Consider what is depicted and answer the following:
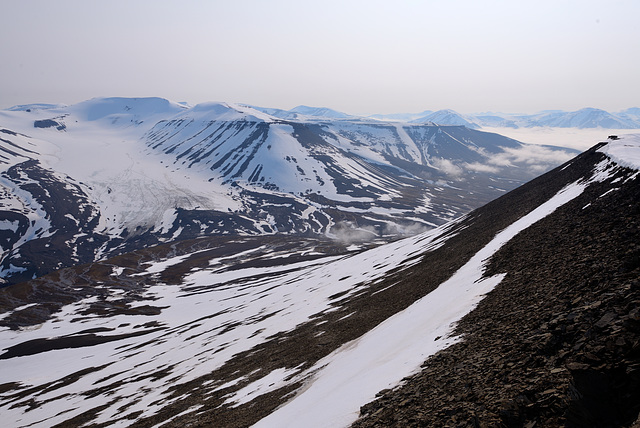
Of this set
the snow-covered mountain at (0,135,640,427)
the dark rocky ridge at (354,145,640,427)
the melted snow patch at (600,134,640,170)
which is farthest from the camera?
the melted snow patch at (600,134,640,170)

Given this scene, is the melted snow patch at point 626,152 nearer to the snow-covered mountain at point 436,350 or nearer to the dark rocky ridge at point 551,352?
the snow-covered mountain at point 436,350

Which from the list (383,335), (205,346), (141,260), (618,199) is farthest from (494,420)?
(141,260)

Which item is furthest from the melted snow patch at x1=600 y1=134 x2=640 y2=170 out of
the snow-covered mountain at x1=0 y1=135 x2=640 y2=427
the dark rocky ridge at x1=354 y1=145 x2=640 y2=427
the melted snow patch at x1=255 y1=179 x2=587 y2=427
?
the melted snow patch at x1=255 y1=179 x2=587 y2=427

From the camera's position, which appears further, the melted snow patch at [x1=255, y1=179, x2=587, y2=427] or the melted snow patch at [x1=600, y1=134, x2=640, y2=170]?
the melted snow patch at [x1=600, y1=134, x2=640, y2=170]

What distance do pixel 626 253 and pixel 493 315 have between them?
18.2 ft

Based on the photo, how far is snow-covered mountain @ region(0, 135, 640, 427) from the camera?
9625mm

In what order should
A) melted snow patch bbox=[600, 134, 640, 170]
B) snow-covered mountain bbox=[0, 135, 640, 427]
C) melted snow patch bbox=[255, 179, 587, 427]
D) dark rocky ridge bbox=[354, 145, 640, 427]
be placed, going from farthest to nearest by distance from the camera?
melted snow patch bbox=[600, 134, 640, 170] → melted snow patch bbox=[255, 179, 587, 427] → snow-covered mountain bbox=[0, 135, 640, 427] → dark rocky ridge bbox=[354, 145, 640, 427]

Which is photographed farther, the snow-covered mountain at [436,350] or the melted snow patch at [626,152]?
the melted snow patch at [626,152]

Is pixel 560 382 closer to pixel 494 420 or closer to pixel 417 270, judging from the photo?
pixel 494 420

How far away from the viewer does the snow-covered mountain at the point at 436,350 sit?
9.62 metres

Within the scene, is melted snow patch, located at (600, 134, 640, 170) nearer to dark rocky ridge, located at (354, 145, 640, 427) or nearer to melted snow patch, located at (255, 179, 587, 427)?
dark rocky ridge, located at (354, 145, 640, 427)

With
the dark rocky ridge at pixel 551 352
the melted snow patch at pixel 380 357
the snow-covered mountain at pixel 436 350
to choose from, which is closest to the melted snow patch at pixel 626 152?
the snow-covered mountain at pixel 436 350

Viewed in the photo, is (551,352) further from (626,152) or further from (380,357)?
(626,152)

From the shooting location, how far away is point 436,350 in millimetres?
16406
